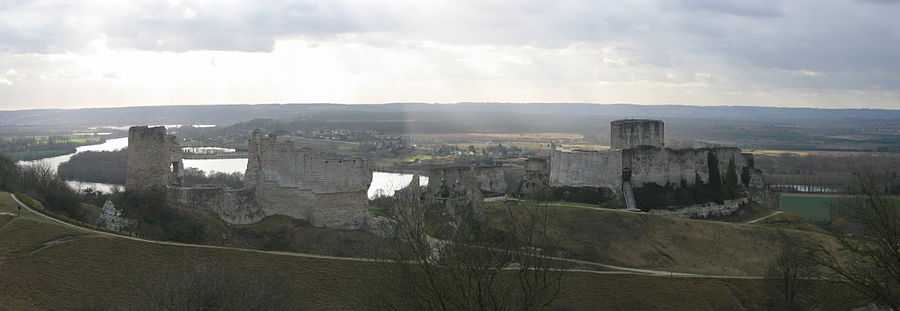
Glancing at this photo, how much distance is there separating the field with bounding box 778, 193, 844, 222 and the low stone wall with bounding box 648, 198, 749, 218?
7614 mm

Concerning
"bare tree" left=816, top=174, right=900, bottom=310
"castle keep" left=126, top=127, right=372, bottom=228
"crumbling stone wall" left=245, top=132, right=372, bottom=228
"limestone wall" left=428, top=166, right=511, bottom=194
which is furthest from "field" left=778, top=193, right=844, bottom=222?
"bare tree" left=816, top=174, right=900, bottom=310

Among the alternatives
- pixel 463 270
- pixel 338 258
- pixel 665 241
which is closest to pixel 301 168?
pixel 338 258

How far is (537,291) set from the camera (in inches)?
691

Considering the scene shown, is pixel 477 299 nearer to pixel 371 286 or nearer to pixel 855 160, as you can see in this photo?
pixel 371 286

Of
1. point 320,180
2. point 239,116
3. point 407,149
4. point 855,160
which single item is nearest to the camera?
point 320,180

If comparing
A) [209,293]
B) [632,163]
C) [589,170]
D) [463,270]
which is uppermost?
[632,163]

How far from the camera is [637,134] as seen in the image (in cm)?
4144

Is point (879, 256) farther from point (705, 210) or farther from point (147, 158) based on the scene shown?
point (147, 158)

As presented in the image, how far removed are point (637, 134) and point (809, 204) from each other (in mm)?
21589

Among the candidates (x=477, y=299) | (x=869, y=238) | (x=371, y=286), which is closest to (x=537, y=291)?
(x=477, y=299)

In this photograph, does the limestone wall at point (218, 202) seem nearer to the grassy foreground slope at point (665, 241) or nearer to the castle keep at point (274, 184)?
the castle keep at point (274, 184)

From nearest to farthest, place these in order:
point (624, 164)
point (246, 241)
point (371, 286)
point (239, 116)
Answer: point (371, 286), point (246, 241), point (624, 164), point (239, 116)

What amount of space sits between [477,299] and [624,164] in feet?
79.2

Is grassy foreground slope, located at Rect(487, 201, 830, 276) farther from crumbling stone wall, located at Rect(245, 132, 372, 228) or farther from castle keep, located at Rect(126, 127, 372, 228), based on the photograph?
castle keep, located at Rect(126, 127, 372, 228)
